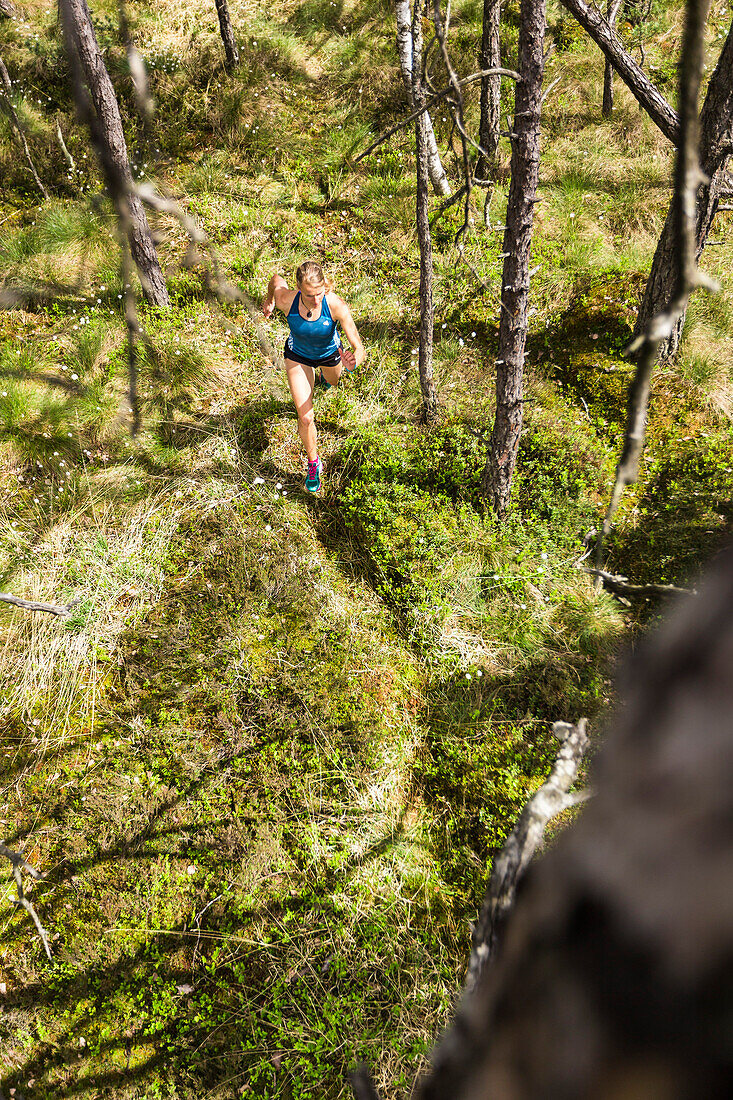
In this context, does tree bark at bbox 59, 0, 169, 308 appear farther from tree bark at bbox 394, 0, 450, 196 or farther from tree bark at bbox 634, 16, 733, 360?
tree bark at bbox 634, 16, 733, 360

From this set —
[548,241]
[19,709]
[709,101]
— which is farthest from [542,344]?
[19,709]

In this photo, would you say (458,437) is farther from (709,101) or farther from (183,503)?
(709,101)

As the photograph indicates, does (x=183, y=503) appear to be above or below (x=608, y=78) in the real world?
below

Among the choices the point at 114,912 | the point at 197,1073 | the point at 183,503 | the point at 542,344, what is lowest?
the point at 197,1073

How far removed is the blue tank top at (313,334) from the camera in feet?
16.7

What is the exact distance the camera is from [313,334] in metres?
5.18

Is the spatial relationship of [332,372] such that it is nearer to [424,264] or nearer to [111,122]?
[424,264]

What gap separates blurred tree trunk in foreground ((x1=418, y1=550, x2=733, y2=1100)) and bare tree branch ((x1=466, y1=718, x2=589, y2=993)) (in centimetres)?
95

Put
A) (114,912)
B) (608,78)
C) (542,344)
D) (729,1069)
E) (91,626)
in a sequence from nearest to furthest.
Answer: (729,1069), (114,912), (91,626), (542,344), (608,78)

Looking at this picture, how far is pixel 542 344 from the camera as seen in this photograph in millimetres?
6844

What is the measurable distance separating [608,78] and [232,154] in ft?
17.9

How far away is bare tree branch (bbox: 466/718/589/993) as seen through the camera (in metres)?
1.42

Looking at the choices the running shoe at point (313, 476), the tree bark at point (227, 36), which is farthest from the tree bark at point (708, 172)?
the tree bark at point (227, 36)

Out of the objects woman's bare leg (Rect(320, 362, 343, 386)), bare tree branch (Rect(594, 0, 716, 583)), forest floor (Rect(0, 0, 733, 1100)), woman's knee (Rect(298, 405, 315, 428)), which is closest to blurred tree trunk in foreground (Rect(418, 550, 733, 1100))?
bare tree branch (Rect(594, 0, 716, 583))
